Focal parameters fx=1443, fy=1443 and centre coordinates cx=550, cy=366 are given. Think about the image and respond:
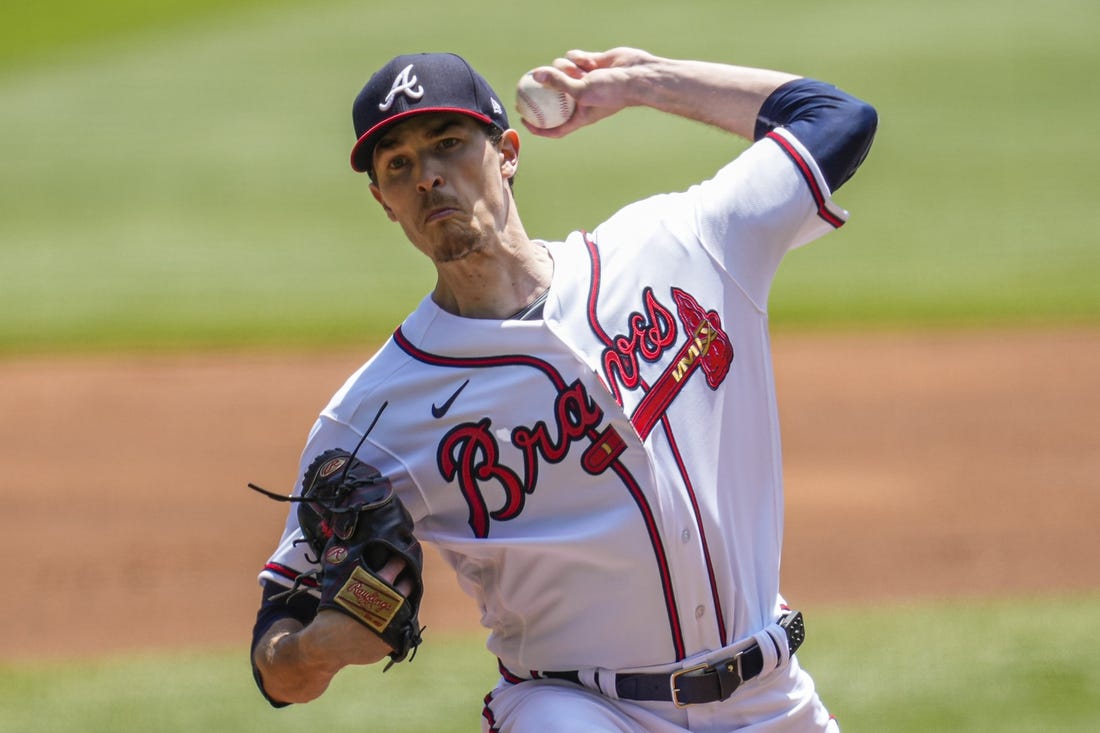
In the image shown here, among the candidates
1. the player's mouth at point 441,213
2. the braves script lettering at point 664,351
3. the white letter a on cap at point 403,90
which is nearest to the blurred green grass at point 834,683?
the braves script lettering at point 664,351

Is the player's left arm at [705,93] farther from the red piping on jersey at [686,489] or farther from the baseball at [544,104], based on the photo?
the red piping on jersey at [686,489]

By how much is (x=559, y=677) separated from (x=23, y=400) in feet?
29.2

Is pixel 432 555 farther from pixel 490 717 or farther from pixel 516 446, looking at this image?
pixel 516 446

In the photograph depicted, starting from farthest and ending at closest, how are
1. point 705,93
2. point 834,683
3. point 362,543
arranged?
point 834,683, point 705,93, point 362,543

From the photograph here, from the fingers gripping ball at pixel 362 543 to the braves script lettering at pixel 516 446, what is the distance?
0.54ft

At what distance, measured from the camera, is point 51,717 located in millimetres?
5867

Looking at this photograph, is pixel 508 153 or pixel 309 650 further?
pixel 508 153

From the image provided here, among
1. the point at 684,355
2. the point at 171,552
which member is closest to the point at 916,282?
the point at 171,552

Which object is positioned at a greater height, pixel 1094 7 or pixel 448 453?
pixel 1094 7

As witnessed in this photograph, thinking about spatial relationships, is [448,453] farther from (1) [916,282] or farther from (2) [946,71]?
(2) [946,71]

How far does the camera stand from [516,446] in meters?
3.00

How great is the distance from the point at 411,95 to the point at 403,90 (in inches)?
0.8

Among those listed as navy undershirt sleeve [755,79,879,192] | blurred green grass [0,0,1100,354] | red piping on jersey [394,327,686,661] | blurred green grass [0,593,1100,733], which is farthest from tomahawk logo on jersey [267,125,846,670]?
blurred green grass [0,0,1100,354]

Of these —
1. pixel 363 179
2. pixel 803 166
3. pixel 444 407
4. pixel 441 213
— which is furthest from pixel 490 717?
pixel 363 179
